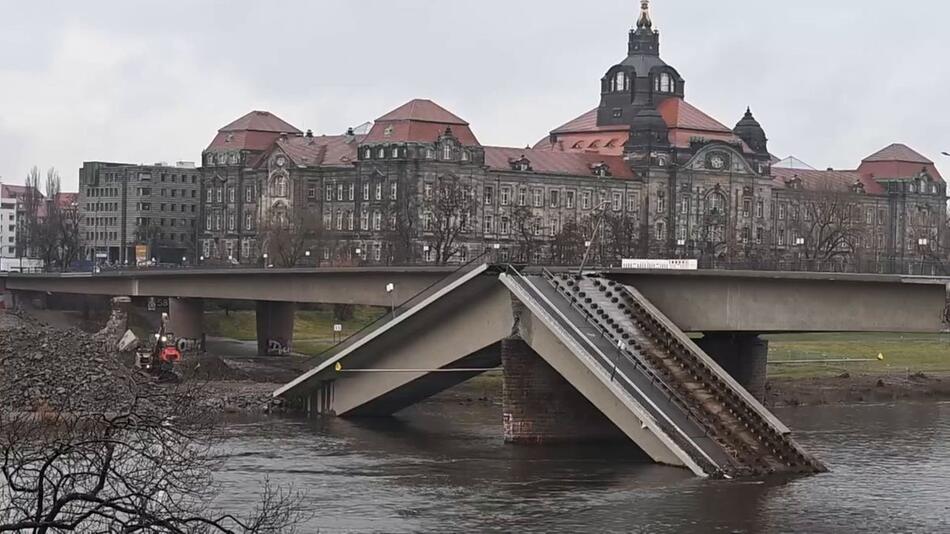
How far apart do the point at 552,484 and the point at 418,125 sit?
13260 cm

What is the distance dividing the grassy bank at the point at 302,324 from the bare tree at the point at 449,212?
31871 mm

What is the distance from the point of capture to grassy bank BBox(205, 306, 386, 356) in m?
134

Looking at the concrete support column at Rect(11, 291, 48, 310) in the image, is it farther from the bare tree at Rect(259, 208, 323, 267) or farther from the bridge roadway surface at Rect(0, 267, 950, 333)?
the bridge roadway surface at Rect(0, 267, 950, 333)

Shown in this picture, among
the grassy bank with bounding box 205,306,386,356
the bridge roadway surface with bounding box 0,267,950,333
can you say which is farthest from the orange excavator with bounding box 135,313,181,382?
the grassy bank with bounding box 205,306,386,356

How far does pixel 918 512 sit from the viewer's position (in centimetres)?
5391

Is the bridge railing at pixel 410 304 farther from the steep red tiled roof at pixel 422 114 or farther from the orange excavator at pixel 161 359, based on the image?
the steep red tiled roof at pixel 422 114

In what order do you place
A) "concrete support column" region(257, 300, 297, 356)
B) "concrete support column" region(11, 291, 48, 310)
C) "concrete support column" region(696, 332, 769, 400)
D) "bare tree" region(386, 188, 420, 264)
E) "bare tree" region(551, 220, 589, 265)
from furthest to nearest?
"bare tree" region(386, 188, 420, 264)
"bare tree" region(551, 220, 589, 265)
"concrete support column" region(11, 291, 48, 310)
"concrete support column" region(257, 300, 297, 356)
"concrete support column" region(696, 332, 769, 400)

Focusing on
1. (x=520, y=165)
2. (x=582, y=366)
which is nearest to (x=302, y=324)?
(x=520, y=165)

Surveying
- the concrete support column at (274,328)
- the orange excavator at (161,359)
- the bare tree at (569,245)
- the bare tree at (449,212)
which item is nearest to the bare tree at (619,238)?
the bare tree at (569,245)

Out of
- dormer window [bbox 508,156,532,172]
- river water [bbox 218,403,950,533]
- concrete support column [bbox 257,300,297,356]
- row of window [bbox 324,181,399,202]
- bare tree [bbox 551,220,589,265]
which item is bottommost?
river water [bbox 218,403,950,533]

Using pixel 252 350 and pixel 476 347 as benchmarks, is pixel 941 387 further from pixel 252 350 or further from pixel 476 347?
pixel 252 350

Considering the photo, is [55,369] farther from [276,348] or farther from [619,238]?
[619,238]

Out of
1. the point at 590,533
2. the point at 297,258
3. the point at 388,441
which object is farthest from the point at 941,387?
the point at 297,258

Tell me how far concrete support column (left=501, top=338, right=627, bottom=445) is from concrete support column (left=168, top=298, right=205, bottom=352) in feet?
158
